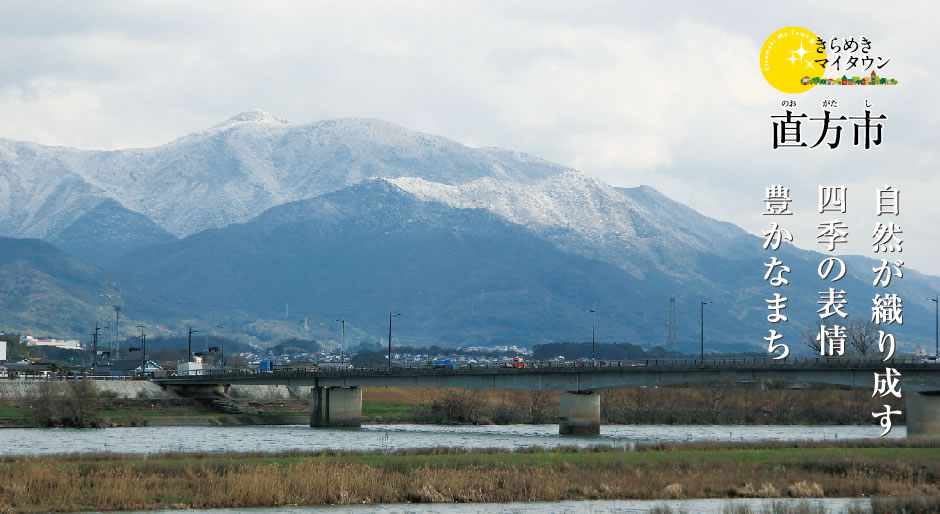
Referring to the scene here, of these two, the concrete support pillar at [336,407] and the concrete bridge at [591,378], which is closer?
the concrete bridge at [591,378]

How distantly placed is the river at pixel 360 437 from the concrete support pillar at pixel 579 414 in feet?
8.04

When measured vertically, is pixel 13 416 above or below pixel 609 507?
below

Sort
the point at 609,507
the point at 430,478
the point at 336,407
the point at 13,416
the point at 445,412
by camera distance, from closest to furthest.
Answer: the point at 609,507
the point at 430,478
the point at 13,416
the point at 336,407
the point at 445,412

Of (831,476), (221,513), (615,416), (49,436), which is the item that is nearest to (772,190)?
(831,476)

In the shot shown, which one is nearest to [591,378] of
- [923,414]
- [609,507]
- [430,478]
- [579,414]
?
[579,414]

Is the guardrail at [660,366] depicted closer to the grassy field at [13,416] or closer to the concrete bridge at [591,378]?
the concrete bridge at [591,378]

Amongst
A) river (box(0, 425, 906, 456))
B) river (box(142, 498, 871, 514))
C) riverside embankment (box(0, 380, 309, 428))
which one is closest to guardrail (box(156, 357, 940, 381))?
riverside embankment (box(0, 380, 309, 428))

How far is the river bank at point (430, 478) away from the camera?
72312 mm

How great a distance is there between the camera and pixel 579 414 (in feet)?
520

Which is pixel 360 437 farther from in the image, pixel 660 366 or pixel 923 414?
pixel 923 414

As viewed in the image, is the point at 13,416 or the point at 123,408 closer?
the point at 13,416

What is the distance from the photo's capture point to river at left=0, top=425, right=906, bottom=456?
117 metres

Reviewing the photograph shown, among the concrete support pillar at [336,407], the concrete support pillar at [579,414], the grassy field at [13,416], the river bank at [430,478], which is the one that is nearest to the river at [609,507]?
the river bank at [430,478]

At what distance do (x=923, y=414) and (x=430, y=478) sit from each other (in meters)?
81.6
